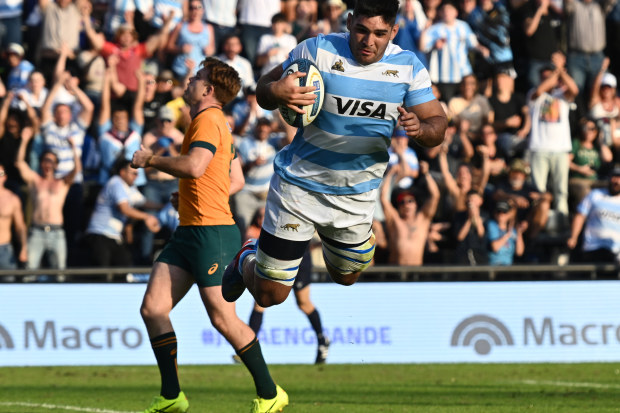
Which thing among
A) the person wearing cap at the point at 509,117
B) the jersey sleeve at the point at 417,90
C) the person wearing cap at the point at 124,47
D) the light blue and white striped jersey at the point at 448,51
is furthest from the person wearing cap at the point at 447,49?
the jersey sleeve at the point at 417,90

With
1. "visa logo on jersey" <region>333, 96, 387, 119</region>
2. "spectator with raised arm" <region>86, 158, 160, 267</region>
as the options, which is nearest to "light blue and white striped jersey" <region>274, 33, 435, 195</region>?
"visa logo on jersey" <region>333, 96, 387, 119</region>

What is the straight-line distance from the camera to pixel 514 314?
13.9 metres

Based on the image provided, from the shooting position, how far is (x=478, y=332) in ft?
45.7

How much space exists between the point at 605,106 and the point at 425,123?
1189 centimetres

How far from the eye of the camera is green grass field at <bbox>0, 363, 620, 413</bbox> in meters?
9.15

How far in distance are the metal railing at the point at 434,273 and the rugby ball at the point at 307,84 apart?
7.28 meters

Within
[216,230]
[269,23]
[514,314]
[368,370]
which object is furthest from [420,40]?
[216,230]

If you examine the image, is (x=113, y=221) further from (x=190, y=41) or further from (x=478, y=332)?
(x=478, y=332)

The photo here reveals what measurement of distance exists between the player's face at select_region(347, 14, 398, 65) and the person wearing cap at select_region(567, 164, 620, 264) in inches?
359

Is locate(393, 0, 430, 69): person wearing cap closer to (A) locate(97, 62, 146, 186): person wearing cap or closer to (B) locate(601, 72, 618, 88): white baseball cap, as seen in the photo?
(B) locate(601, 72, 618, 88): white baseball cap

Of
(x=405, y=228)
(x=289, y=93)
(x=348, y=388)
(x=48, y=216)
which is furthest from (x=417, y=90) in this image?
(x=48, y=216)

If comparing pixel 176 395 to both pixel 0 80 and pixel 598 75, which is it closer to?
pixel 0 80

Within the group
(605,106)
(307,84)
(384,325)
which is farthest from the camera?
(605,106)

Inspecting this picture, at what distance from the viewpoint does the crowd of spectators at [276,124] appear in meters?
14.7
